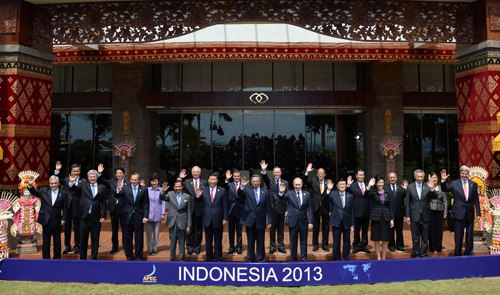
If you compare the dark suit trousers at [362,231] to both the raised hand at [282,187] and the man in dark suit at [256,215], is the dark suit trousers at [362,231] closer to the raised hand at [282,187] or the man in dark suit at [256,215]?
the raised hand at [282,187]

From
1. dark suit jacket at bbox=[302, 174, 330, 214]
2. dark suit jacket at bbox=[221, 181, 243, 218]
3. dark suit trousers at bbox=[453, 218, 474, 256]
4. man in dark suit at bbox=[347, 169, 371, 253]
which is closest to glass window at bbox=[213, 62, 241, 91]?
dark suit jacket at bbox=[302, 174, 330, 214]

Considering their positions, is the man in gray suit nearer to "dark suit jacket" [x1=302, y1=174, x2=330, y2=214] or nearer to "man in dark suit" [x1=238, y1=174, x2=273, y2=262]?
"man in dark suit" [x1=238, y1=174, x2=273, y2=262]

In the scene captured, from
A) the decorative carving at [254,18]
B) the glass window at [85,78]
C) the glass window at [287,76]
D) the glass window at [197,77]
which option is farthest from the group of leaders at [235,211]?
the glass window at [85,78]

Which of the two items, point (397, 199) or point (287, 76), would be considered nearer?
point (397, 199)

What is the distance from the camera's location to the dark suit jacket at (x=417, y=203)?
24.5 feet

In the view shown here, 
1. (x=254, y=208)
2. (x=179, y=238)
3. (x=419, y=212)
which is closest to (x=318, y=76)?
(x=419, y=212)

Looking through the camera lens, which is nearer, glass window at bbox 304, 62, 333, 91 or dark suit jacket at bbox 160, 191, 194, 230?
dark suit jacket at bbox 160, 191, 194, 230

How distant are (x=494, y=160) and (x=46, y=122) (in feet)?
35.3

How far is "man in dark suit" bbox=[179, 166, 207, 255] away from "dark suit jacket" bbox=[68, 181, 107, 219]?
164cm

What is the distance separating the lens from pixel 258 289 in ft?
19.9

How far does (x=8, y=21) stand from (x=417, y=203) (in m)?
9.95

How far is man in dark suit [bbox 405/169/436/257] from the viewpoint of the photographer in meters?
7.47

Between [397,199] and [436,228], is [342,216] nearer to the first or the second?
[397,199]

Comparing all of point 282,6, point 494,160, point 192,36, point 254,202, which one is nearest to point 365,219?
point 254,202
